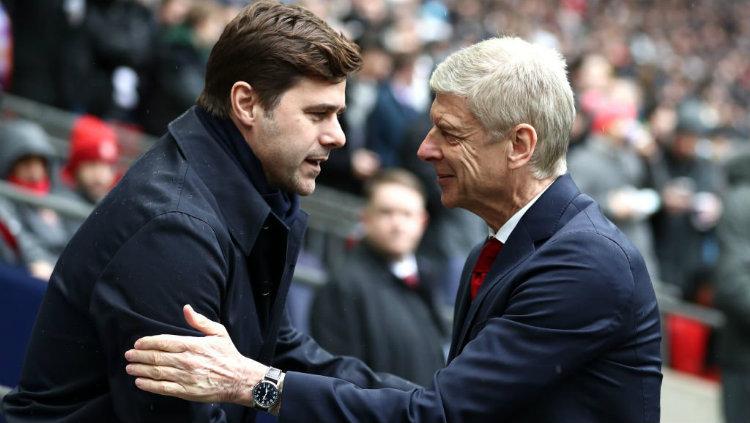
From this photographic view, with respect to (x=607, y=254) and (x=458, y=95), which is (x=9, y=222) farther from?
(x=607, y=254)

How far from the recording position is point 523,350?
2.93m

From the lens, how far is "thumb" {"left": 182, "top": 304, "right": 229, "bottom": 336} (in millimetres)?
2867

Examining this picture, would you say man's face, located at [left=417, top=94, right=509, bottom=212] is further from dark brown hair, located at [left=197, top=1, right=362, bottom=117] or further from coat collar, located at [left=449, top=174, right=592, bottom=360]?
dark brown hair, located at [left=197, top=1, right=362, bottom=117]

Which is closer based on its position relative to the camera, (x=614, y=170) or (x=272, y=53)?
(x=272, y=53)

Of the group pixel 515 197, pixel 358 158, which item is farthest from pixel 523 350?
pixel 358 158

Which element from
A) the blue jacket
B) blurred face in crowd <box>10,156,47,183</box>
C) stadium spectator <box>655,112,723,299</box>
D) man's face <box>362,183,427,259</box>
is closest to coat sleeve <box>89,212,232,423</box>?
the blue jacket

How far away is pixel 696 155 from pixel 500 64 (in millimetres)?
9136

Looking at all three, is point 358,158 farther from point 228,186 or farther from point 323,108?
point 228,186

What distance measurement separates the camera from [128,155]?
965 cm

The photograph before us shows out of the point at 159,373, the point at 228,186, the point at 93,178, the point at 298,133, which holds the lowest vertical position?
the point at 93,178

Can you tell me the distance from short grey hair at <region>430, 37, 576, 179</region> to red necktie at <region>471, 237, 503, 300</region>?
0.24 metres

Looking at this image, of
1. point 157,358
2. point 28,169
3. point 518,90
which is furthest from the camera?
point 28,169

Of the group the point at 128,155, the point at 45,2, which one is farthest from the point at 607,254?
the point at 45,2

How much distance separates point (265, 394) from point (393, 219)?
3.36m
